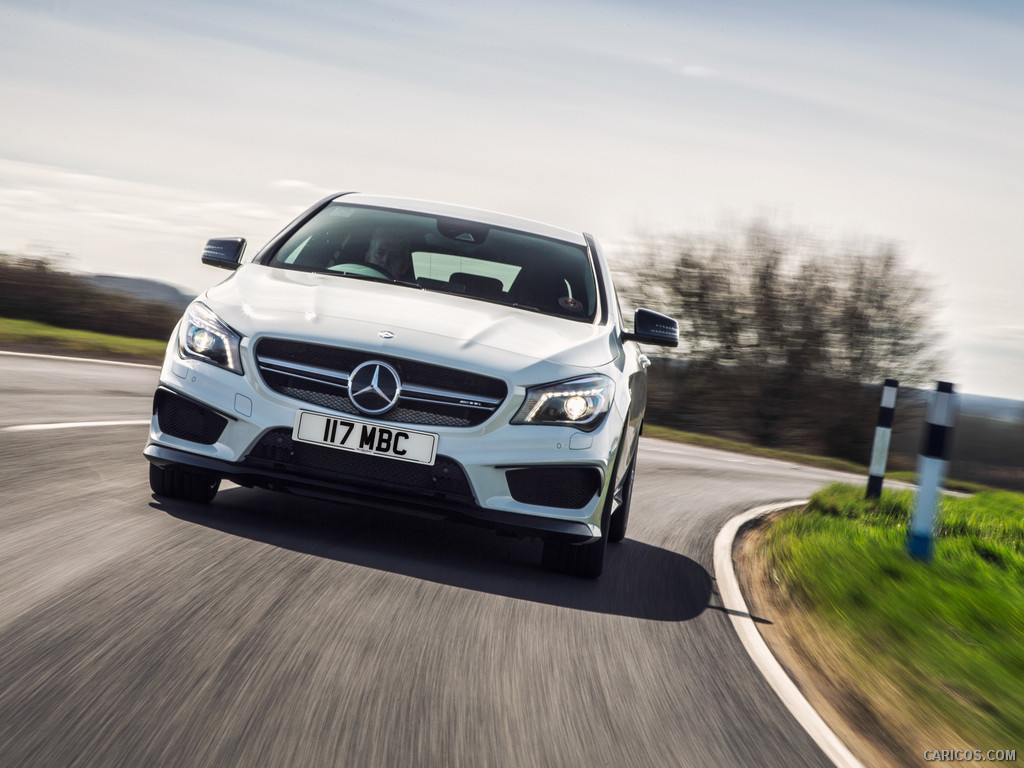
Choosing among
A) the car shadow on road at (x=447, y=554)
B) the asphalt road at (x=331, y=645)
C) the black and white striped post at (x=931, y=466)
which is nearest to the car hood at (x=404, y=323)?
the car shadow on road at (x=447, y=554)

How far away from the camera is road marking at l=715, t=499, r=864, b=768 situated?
339 cm

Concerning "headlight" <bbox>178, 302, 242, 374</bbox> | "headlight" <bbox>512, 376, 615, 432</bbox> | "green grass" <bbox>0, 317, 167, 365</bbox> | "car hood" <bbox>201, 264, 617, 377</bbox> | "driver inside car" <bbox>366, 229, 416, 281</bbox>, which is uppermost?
"driver inside car" <bbox>366, 229, 416, 281</bbox>

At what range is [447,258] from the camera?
5.93m

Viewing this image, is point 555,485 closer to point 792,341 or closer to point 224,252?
point 224,252

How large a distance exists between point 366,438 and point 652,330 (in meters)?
2.08

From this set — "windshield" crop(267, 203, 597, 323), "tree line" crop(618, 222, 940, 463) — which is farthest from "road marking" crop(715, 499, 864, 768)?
"tree line" crop(618, 222, 940, 463)

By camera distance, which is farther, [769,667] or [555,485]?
[555,485]

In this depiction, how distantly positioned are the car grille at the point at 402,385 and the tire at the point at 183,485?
2.82 ft

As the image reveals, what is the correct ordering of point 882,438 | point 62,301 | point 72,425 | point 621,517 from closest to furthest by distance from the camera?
point 621,517, point 72,425, point 882,438, point 62,301

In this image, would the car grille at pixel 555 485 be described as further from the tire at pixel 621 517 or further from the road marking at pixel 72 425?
the road marking at pixel 72 425

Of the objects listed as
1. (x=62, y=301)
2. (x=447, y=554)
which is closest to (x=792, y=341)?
(x=62, y=301)

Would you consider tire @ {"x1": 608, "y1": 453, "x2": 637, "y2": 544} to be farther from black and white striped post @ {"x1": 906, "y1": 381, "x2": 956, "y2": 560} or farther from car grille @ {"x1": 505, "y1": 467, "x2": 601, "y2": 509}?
black and white striped post @ {"x1": 906, "y1": 381, "x2": 956, "y2": 560}

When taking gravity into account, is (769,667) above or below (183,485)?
below

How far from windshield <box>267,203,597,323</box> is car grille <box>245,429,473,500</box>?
1.36 meters
